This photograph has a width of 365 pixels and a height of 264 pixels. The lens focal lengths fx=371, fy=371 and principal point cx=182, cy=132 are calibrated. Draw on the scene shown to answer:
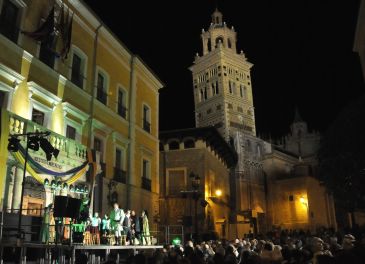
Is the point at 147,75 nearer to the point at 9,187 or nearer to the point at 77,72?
the point at 77,72

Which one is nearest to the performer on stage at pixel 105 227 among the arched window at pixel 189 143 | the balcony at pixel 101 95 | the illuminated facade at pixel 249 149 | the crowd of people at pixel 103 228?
the crowd of people at pixel 103 228

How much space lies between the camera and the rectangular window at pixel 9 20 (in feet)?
48.3

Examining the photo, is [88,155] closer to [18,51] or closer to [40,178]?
[40,178]

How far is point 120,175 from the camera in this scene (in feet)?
70.9

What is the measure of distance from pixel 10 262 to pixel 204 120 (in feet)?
200

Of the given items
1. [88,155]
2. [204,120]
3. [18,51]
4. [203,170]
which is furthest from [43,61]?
[204,120]

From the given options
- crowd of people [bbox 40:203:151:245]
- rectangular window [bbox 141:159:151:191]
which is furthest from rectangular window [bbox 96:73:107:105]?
crowd of people [bbox 40:203:151:245]

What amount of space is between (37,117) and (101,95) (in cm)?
540

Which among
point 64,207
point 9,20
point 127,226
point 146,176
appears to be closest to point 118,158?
point 146,176

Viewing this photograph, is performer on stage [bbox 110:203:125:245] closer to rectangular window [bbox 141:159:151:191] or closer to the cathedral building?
rectangular window [bbox 141:159:151:191]

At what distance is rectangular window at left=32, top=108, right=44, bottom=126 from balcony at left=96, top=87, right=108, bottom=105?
4620 millimetres

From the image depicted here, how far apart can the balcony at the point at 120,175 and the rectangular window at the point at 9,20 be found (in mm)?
9115

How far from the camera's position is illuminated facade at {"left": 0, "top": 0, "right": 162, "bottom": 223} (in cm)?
1447

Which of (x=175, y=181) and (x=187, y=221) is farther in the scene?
(x=175, y=181)
